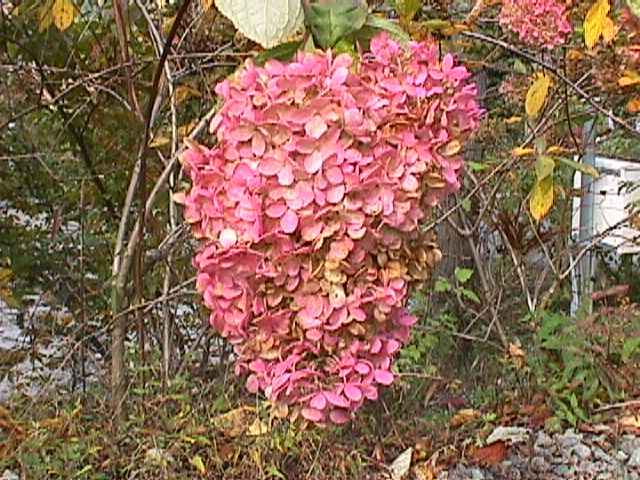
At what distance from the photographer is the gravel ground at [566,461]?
8.43 feet

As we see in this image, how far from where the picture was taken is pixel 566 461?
266cm

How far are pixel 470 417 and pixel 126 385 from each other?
91cm

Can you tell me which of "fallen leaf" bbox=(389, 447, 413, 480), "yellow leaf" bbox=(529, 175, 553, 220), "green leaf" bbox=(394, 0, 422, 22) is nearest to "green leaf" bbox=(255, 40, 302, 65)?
"green leaf" bbox=(394, 0, 422, 22)

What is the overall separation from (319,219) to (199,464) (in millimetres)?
1699

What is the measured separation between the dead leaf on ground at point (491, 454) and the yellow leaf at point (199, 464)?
2.29ft

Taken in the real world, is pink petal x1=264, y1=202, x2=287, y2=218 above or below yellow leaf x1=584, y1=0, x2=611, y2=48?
above

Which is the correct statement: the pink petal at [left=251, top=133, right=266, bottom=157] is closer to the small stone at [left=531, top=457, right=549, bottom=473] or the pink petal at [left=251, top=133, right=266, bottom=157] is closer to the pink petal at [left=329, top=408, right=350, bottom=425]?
the pink petal at [left=329, top=408, right=350, bottom=425]

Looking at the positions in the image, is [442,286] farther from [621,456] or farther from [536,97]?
[536,97]

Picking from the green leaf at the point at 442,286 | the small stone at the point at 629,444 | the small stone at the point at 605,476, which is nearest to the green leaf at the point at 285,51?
the small stone at the point at 605,476

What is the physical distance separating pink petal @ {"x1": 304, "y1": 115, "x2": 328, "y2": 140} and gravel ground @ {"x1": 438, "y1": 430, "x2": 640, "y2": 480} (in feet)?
6.48

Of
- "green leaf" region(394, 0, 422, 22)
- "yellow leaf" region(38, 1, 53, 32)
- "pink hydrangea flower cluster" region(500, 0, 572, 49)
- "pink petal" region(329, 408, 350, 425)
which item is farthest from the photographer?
"yellow leaf" region(38, 1, 53, 32)

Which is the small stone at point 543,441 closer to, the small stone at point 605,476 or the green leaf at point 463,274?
the small stone at point 605,476

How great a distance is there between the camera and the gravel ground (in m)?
2.57

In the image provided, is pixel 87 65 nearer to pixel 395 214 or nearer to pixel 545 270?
pixel 545 270
